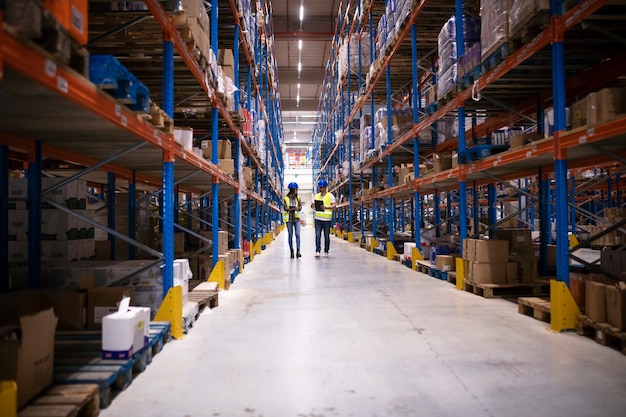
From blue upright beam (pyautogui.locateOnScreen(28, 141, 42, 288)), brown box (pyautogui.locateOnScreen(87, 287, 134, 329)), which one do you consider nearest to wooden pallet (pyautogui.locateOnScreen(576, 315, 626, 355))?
brown box (pyautogui.locateOnScreen(87, 287, 134, 329))

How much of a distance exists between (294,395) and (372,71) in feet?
34.1

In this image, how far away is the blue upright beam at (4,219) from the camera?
370cm

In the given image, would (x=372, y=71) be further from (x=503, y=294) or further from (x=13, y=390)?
(x=13, y=390)

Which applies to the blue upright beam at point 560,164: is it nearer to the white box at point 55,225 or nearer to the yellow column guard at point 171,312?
the yellow column guard at point 171,312

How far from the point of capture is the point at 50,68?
195 cm

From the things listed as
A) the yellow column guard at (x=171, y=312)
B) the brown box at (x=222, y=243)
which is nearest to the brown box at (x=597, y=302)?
the yellow column guard at (x=171, y=312)

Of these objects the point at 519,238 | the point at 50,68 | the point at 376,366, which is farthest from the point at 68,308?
the point at 519,238

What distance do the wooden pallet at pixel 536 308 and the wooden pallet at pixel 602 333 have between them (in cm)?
38

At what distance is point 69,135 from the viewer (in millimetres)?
3465

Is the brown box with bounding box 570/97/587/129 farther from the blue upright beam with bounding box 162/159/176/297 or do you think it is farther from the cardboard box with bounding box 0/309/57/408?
the cardboard box with bounding box 0/309/57/408

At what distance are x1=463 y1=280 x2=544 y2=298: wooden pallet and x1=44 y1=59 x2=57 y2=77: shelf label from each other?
5.17 m

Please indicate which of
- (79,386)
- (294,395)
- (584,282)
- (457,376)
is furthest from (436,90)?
(79,386)

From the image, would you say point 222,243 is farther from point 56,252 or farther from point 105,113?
point 105,113

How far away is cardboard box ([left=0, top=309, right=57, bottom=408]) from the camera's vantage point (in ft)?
6.68
